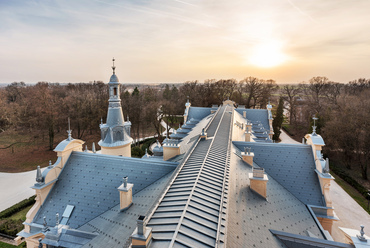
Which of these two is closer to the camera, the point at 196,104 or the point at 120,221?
the point at 120,221

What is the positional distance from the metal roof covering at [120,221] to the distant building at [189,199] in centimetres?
6

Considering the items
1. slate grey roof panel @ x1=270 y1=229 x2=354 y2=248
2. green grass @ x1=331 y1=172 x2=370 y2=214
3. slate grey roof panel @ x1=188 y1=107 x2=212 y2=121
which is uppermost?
slate grey roof panel @ x1=188 y1=107 x2=212 y2=121

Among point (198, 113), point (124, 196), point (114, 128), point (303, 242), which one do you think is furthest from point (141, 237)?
point (198, 113)

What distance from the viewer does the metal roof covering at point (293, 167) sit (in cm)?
1308

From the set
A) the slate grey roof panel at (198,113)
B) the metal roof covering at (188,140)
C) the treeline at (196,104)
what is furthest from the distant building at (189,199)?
the slate grey roof panel at (198,113)

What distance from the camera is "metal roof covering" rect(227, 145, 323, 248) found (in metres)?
7.51

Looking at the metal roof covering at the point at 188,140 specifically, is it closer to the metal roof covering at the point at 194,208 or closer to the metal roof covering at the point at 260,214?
the metal roof covering at the point at 260,214

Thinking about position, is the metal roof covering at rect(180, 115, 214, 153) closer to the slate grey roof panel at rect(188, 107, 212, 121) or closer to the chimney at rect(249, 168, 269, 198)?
the chimney at rect(249, 168, 269, 198)

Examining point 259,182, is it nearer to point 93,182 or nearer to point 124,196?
point 124,196

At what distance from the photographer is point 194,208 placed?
707cm

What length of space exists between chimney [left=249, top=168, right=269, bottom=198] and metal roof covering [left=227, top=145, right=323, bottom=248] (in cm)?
27

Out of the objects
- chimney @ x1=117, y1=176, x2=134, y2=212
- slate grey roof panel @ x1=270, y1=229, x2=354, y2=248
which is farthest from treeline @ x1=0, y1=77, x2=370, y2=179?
chimney @ x1=117, y1=176, x2=134, y2=212

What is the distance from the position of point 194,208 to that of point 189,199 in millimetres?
383

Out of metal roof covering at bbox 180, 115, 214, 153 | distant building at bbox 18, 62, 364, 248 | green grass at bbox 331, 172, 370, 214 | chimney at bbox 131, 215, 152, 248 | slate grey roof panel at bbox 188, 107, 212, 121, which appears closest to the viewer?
chimney at bbox 131, 215, 152, 248
